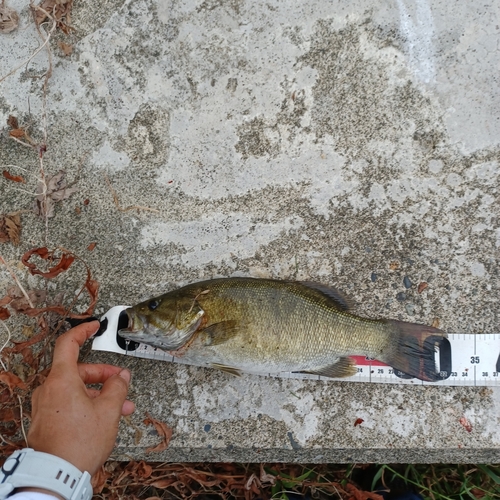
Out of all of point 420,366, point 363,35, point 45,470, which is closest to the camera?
point 45,470

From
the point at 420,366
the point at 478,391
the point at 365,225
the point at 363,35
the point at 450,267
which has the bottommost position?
the point at 478,391

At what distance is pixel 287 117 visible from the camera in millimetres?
3076

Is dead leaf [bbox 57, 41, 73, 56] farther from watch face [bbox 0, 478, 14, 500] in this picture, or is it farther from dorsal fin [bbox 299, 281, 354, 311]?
watch face [bbox 0, 478, 14, 500]

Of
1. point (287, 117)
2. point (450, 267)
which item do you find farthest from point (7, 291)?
point (450, 267)

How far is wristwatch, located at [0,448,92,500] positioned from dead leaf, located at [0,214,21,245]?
1.59 m

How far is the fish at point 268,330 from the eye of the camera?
8.27 feet

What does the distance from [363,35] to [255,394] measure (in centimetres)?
250

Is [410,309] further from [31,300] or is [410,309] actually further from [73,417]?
[31,300]

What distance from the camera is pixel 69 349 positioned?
234cm

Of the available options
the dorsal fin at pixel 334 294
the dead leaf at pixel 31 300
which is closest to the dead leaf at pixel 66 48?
the dead leaf at pixel 31 300

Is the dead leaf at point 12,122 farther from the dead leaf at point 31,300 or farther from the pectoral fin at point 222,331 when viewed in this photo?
the pectoral fin at point 222,331

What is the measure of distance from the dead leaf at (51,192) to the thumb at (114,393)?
138 centimetres

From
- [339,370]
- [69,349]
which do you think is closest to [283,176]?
[339,370]

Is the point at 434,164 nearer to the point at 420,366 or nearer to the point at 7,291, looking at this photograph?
the point at 420,366
